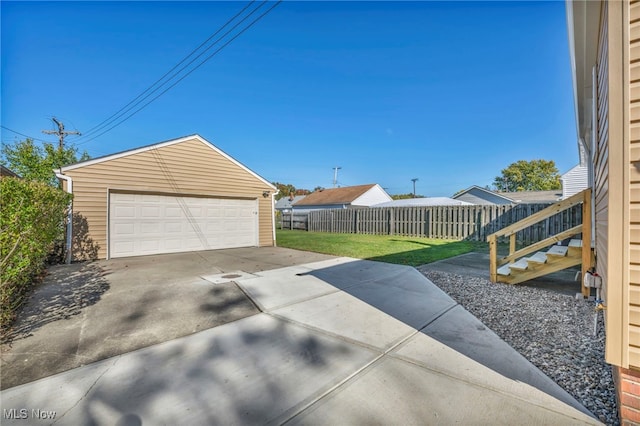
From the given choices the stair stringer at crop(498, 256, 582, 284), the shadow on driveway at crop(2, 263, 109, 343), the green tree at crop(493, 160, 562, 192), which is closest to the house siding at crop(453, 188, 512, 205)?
the green tree at crop(493, 160, 562, 192)

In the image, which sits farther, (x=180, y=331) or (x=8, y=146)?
(x=8, y=146)

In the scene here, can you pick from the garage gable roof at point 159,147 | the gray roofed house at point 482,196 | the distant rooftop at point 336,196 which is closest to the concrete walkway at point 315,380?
the garage gable roof at point 159,147

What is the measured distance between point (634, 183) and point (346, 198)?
2754cm

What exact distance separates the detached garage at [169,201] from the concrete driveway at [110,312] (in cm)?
188

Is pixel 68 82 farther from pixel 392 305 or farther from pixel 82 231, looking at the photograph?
pixel 392 305

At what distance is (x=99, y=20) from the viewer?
313 inches

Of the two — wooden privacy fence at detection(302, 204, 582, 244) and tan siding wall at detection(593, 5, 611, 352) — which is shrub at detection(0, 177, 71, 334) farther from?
wooden privacy fence at detection(302, 204, 582, 244)

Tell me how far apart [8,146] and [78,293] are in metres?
18.3

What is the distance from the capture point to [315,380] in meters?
2.18

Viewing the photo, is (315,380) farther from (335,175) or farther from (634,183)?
(335,175)

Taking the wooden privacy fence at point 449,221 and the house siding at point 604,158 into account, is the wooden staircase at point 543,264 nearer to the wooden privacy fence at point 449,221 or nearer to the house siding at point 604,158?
the house siding at point 604,158

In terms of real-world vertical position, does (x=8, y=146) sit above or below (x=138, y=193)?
above

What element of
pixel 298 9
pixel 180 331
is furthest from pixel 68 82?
pixel 180 331

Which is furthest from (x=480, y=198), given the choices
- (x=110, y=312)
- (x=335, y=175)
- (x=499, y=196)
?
(x=110, y=312)
